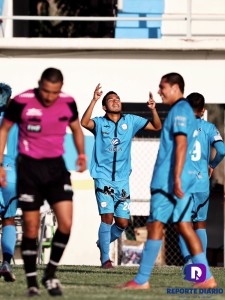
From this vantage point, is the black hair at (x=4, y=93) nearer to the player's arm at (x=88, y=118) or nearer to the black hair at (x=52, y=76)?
the player's arm at (x=88, y=118)

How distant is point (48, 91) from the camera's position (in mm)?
10602

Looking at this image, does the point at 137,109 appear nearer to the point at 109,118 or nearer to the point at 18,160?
the point at 109,118

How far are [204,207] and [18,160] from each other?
4043 mm

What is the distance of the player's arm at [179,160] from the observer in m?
10.8

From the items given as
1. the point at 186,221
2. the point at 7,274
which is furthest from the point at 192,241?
the point at 7,274

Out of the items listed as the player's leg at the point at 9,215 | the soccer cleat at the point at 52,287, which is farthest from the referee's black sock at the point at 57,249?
the player's leg at the point at 9,215

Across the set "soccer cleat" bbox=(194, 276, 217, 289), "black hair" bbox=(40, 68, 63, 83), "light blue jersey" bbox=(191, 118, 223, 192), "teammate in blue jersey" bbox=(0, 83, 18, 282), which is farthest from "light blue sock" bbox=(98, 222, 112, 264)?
"black hair" bbox=(40, 68, 63, 83)

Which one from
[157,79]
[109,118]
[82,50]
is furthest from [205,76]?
[109,118]

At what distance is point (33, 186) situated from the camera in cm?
1070

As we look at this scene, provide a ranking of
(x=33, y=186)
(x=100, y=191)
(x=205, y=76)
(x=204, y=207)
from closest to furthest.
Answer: (x=33, y=186)
(x=204, y=207)
(x=100, y=191)
(x=205, y=76)

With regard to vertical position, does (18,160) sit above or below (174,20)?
below

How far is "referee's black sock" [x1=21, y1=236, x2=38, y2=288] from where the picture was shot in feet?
34.9

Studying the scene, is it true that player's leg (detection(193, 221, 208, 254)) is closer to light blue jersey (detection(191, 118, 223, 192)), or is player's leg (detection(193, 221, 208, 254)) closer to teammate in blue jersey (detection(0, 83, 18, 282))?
light blue jersey (detection(191, 118, 223, 192))

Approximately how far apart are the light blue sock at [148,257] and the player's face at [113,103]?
4499mm
